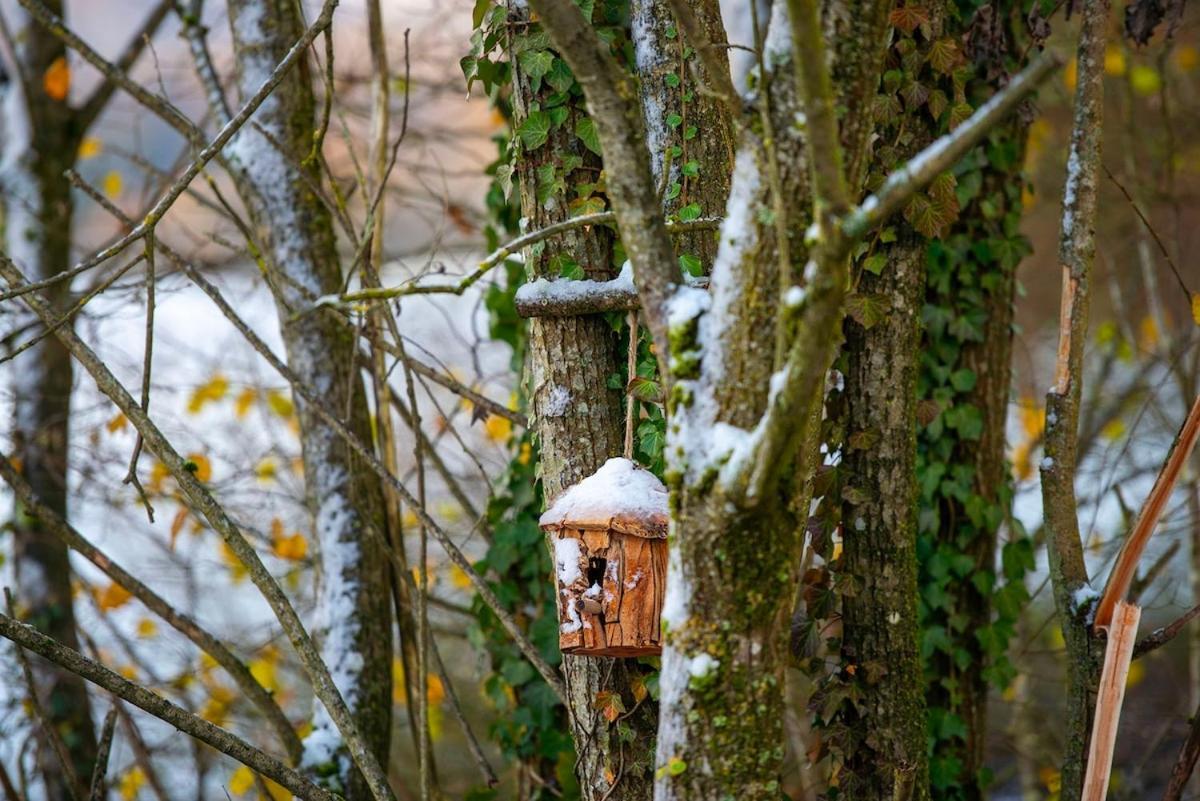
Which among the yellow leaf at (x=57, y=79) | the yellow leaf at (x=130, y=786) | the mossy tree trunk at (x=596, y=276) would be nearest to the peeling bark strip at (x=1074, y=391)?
the mossy tree trunk at (x=596, y=276)

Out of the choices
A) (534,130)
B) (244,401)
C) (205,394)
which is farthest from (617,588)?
(244,401)

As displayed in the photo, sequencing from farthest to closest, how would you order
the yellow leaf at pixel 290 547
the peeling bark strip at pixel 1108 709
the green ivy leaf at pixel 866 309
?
1. the yellow leaf at pixel 290 547
2. the green ivy leaf at pixel 866 309
3. the peeling bark strip at pixel 1108 709

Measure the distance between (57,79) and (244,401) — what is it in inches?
66.9

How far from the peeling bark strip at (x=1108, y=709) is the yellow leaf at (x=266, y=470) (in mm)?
3132

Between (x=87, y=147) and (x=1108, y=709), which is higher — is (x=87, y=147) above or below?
above

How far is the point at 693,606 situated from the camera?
165 cm

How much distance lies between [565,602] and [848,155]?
1.08 meters

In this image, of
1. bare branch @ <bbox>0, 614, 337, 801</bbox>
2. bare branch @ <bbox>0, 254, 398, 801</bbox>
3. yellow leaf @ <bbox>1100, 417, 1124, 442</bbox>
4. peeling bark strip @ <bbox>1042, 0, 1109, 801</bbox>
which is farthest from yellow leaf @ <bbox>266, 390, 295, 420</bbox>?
yellow leaf @ <bbox>1100, 417, 1124, 442</bbox>

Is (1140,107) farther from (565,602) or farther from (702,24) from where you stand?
(565,602)

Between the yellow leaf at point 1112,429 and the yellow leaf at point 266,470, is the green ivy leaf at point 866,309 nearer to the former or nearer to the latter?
the yellow leaf at point 266,470

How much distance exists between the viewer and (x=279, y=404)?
17.8 feet

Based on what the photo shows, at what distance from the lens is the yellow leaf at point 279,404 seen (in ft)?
17.5

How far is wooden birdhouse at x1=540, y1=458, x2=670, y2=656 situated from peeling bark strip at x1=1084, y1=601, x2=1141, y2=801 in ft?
3.16

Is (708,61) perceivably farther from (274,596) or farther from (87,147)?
(87,147)
